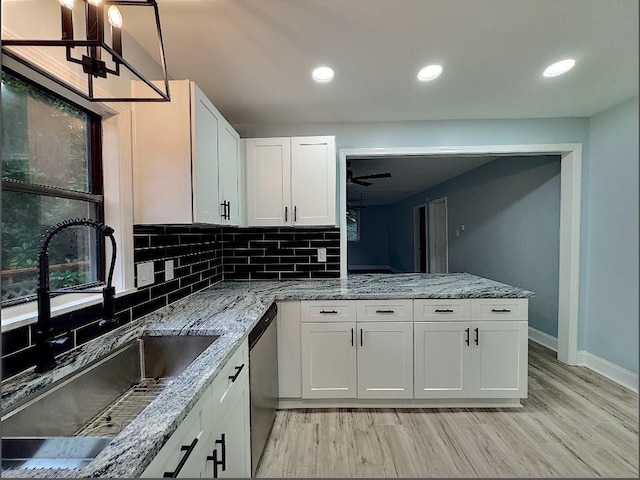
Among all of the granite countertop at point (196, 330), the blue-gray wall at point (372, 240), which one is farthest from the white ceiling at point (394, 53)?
the blue-gray wall at point (372, 240)

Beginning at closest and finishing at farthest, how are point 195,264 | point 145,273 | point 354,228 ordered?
1. point 145,273
2. point 195,264
3. point 354,228

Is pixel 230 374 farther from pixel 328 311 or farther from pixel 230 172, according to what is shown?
pixel 230 172

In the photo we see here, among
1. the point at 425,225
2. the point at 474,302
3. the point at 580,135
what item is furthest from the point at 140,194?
the point at 425,225

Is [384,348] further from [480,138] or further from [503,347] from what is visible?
[480,138]

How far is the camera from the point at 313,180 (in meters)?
2.70

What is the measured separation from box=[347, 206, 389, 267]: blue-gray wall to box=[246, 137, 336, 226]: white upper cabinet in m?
7.76

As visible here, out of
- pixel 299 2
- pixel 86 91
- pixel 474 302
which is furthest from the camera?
pixel 474 302

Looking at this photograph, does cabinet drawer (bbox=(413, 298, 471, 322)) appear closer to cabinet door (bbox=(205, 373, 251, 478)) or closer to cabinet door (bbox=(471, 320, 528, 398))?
cabinet door (bbox=(471, 320, 528, 398))

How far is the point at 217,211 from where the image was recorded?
203 cm

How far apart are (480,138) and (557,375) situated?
7.29ft

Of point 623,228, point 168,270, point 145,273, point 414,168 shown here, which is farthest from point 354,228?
point 623,228

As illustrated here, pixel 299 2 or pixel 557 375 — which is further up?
pixel 299 2

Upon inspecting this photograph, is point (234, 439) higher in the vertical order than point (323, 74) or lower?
lower

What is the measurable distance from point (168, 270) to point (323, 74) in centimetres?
165
